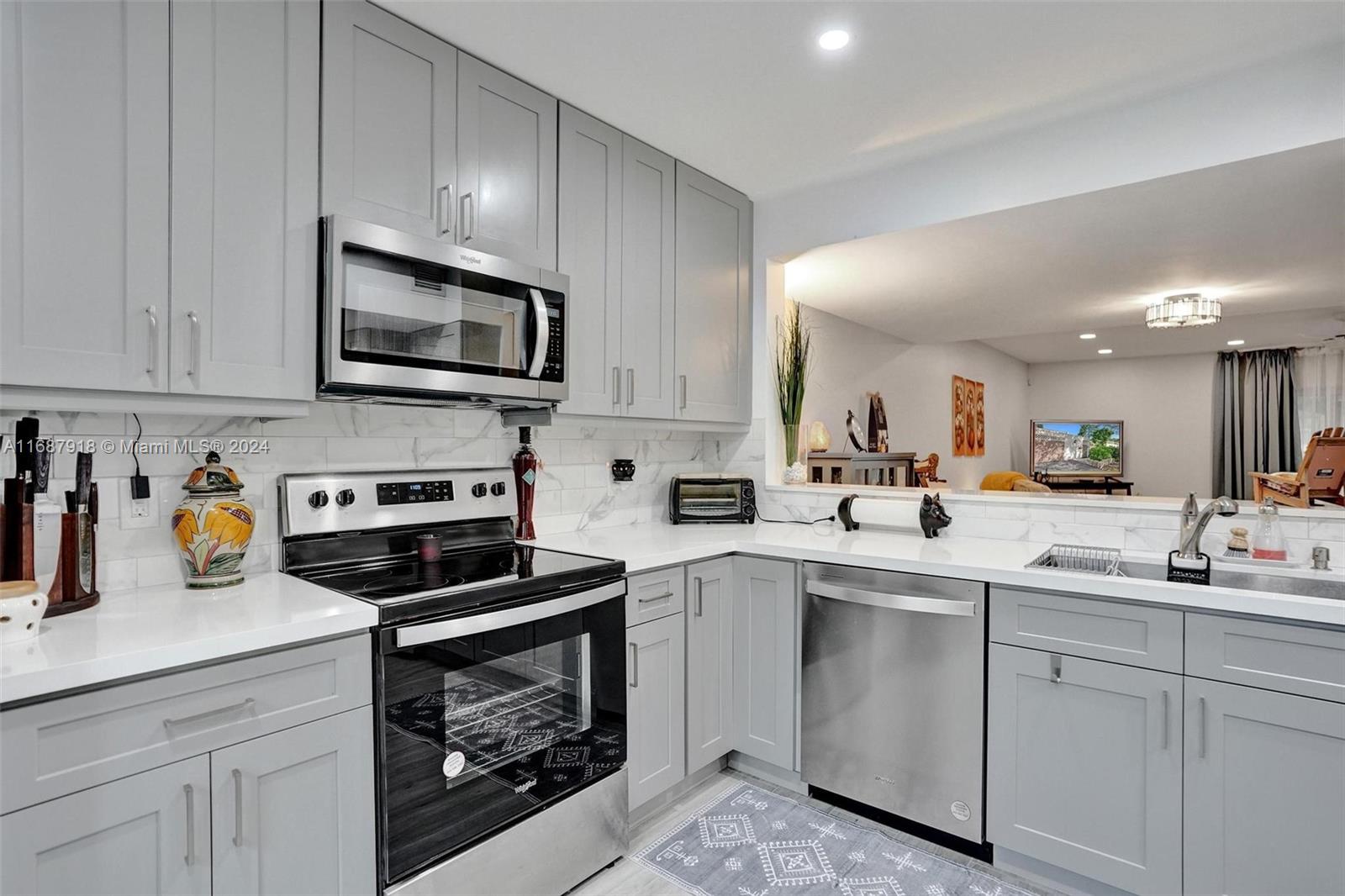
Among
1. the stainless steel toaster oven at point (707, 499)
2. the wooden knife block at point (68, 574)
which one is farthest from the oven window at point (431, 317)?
the stainless steel toaster oven at point (707, 499)

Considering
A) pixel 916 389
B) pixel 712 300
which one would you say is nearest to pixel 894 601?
pixel 712 300

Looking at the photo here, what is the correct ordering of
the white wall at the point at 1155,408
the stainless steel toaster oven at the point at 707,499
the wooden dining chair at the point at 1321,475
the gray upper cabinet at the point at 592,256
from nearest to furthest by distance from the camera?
the gray upper cabinet at the point at 592,256 → the wooden dining chair at the point at 1321,475 → the stainless steel toaster oven at the point at 707,499 → the white wall at the point at 1155,408

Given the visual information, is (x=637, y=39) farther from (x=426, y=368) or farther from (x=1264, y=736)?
(x=1264, y=736)

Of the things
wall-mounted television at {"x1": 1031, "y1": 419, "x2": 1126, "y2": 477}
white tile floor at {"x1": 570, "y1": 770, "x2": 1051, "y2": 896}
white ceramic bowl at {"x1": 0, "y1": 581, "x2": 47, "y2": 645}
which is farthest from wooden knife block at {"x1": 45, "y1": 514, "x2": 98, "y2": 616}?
wall-mounted television at {"x1": 1031, "y1": 419, "x2": 1126, "y2": 477}

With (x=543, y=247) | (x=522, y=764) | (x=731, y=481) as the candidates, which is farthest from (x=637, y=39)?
(x=522, y=764)

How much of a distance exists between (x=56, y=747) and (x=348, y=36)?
1.66 metres

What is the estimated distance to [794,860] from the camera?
2037mm

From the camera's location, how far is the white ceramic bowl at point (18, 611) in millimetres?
1171

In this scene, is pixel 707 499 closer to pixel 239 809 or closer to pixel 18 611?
pixel 239 809

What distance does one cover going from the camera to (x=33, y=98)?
1.26m

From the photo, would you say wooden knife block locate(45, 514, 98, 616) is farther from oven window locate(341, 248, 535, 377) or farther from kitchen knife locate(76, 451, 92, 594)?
oven window locate(341, 248, 535, 377)

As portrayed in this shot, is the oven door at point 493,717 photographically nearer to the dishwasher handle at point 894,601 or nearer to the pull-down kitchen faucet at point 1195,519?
the dishwasher handle at point 894,601

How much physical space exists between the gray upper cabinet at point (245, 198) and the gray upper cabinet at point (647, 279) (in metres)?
1.11

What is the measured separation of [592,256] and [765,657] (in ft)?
5.12
